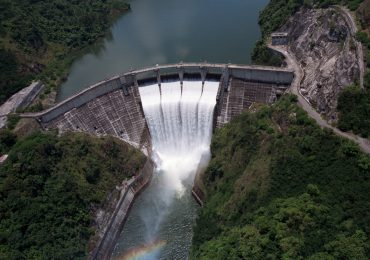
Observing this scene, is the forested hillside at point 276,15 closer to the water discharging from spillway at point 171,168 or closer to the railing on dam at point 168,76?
the railing on dam at point 168,76

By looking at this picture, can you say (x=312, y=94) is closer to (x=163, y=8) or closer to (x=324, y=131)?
(x=324, y=131)

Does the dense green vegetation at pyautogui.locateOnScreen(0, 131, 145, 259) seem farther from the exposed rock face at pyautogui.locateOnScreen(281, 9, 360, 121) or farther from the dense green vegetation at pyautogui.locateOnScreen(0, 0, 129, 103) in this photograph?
the exposed rock face at pyautogui.locateOnScreen(281, 9, 360, 121)

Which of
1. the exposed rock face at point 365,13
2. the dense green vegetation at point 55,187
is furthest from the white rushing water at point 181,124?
the exposed rock face at point 365,13

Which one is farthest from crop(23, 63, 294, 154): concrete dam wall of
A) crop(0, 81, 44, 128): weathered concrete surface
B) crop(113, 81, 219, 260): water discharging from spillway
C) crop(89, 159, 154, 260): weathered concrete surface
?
crop(0, 81, 44, 128): weathered concrete surface

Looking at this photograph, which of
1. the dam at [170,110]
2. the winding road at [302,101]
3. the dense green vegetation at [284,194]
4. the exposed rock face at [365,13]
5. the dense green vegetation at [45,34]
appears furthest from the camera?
the dense green vegetation at [45,34]

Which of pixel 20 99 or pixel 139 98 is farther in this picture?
pixel 20 99

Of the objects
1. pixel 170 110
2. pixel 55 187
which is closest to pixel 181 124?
pixel 170 110

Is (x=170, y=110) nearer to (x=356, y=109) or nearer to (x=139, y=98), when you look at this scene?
(x=139, y=98)
